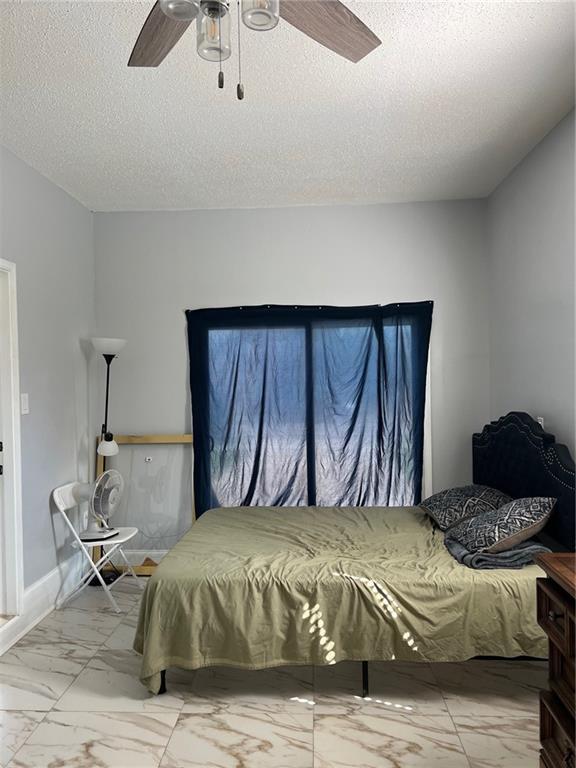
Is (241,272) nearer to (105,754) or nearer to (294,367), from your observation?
(294,367)

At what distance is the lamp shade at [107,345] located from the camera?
4.18 meters

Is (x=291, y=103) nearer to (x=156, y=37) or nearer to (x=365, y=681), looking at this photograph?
(x=156, y=37)

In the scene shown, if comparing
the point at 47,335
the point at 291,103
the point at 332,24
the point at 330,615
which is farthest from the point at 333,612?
the point at 47,335

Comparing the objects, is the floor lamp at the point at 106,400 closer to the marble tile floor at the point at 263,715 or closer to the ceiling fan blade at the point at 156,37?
the marble tile floor at the point at 263,715

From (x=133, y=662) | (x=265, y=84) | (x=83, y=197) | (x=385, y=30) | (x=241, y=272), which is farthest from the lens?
(x=241, y=272)

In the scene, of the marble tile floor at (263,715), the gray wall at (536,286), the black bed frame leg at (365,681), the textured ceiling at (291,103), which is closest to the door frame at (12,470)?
the marble tile floor at (263,715)

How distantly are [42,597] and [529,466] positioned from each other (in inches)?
118

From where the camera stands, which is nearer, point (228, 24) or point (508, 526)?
point (228, 24)

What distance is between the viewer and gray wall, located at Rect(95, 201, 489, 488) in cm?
441

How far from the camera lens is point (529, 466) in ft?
10.6

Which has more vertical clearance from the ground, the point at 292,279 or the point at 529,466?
the point at 292,279

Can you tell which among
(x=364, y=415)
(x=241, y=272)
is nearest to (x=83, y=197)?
(x=241, y=272)

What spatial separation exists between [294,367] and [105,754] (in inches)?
108

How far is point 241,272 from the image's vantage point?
4543mm
